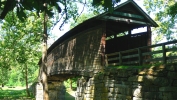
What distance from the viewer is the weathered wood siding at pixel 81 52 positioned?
1496 cm

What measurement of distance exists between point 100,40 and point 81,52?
2.67 metres

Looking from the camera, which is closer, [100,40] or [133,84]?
[133,84]

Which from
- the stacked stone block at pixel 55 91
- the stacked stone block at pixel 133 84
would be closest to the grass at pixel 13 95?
the stacked stone block at pixel 55 91

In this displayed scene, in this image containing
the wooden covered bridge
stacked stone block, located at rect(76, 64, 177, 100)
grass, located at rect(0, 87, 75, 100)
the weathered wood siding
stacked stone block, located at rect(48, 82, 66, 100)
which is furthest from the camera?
grass, located at rect(0, 87, 75, 100)

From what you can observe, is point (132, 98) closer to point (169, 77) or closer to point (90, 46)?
point (169, 77)

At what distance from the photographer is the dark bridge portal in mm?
14570

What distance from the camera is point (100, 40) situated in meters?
14.7

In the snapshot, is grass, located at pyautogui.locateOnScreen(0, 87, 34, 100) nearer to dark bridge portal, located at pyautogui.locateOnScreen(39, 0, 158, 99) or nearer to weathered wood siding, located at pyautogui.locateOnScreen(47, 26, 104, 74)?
weathered wood siding, located at pyautogui.locateOnScreen(47, 26, 104, 74)

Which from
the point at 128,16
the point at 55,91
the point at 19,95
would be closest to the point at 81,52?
the point at 128,16

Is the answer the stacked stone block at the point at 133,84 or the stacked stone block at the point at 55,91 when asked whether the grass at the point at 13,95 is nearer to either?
the stacked stone block at the point at 55,91

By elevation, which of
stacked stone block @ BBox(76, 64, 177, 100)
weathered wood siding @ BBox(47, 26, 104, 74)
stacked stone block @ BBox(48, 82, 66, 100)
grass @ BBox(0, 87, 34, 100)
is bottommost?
grass @ BBox(0, 87, 34, 100)

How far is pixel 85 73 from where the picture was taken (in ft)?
51.5

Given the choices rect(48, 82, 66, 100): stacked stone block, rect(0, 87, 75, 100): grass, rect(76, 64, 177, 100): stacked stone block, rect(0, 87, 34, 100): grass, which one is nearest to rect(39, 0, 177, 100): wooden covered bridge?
rect(76, 64, 177, 100): stacked stone block

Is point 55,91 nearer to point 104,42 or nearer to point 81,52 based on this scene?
point 81,52
